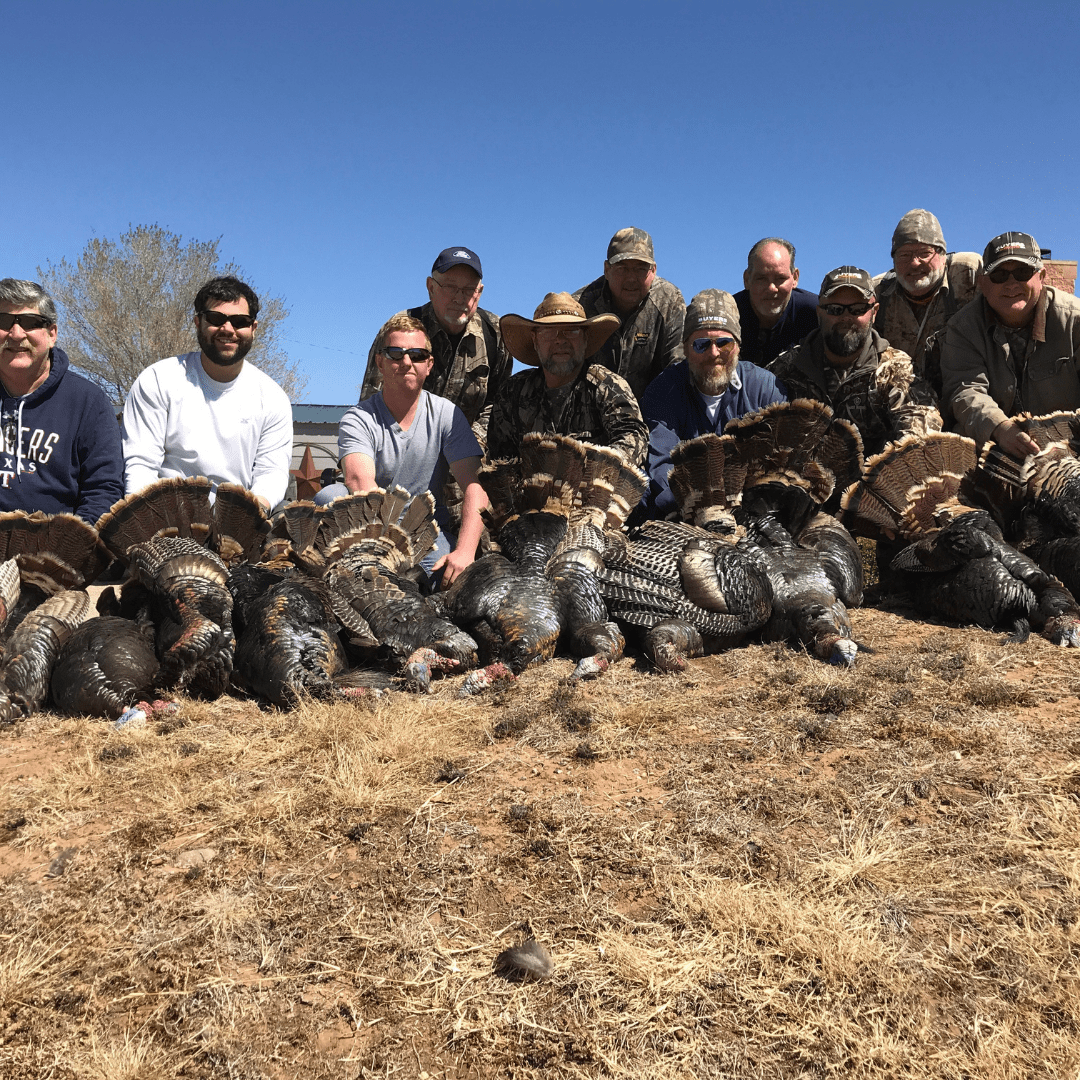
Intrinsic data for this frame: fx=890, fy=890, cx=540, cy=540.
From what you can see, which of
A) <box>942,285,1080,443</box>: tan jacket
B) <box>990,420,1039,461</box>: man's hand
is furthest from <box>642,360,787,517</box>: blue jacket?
<box>990,420,1039,461</box>: man's hand

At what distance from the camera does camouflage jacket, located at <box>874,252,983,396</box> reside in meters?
7.68

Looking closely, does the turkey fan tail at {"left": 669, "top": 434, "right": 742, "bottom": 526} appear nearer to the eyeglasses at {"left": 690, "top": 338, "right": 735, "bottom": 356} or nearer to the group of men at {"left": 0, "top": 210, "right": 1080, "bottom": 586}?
the group of men at {"left": 0, "top": 210, "right": 1080, "bottom": 586}

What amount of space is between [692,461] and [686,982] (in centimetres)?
417

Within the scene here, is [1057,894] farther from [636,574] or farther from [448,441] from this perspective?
[448,441]

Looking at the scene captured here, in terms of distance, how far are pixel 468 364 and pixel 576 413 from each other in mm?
1376

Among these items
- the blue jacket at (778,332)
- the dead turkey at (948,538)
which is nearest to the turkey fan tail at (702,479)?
the dead turkey at (948,538)

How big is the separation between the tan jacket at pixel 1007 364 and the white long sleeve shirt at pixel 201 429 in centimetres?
518

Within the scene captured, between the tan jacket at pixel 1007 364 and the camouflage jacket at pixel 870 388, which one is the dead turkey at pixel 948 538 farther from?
the tan jacket at pixel 1007 364

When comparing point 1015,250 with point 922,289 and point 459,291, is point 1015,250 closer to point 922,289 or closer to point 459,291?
point 922,289

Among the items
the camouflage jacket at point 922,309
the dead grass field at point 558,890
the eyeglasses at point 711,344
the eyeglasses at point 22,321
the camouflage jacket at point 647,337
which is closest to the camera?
the dead grass field at point 558,890

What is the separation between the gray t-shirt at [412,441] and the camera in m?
6.50

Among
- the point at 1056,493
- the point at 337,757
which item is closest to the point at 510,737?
the point at 337,757

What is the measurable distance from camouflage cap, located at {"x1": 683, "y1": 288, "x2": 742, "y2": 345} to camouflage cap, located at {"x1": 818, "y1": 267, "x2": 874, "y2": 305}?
2.76 ft

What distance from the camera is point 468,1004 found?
2.17m
